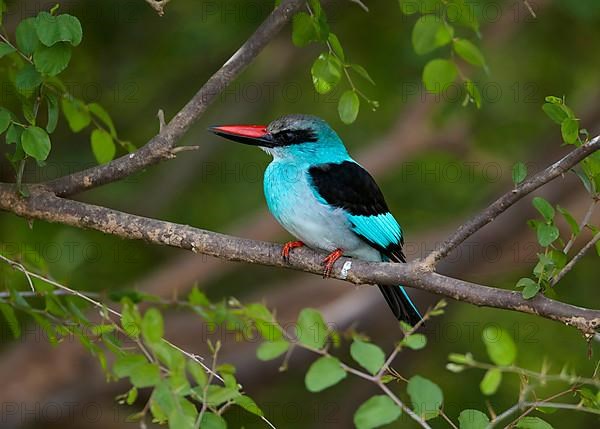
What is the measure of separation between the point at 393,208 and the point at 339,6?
1.41m

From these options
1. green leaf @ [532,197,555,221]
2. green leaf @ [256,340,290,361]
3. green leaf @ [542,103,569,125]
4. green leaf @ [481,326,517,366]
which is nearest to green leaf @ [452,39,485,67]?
green leaf @ [542,103,569,125]

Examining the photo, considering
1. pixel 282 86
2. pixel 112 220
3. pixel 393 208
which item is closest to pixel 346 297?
pixel 393 208

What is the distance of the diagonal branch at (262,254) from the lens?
260 cm

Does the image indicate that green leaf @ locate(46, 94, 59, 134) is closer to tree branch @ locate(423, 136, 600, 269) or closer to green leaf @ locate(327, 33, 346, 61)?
green leaf @ locate(327, 33, 346, 61)

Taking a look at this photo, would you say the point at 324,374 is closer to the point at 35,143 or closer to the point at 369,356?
the point at 369,356

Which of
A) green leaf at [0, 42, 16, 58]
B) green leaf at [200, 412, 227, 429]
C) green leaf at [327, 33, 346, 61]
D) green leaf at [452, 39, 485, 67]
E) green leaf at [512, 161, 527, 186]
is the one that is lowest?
green leaf at [200, 412, 227, 429]

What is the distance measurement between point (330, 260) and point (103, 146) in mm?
847

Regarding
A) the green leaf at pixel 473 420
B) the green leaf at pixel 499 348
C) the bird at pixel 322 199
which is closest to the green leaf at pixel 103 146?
the bird at pixel 322 199

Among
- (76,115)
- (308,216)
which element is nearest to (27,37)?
(76,115)

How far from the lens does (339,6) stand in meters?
5.59

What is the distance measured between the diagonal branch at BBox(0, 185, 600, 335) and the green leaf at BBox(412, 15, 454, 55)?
0.59 m

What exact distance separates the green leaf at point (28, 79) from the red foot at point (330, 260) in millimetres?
1014

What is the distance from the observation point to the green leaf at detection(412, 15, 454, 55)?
8.35ft

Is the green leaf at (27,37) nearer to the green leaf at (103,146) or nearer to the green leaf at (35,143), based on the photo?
the green leaf at (35,143)
